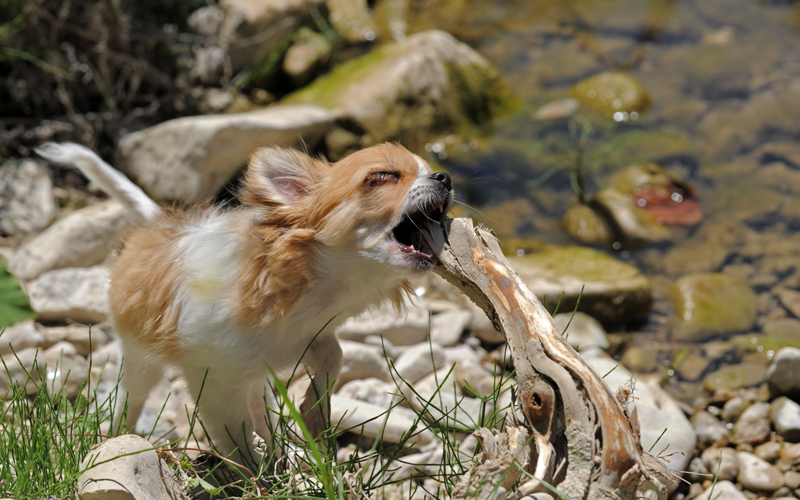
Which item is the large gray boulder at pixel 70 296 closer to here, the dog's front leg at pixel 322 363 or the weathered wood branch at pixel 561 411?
the dog's front leg at pixel 322 363

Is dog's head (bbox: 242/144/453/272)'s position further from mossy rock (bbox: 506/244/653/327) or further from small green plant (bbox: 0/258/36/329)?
mossy rock (bbox: 506/244/653/327)

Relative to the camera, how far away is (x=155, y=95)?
708 centimetres

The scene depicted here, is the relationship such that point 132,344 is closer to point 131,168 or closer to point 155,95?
point 131,168

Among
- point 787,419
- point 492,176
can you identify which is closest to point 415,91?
point 492,176

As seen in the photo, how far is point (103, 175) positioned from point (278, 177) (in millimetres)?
1480

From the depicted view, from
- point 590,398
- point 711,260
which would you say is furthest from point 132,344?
point 711,260

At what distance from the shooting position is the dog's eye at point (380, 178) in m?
2.89

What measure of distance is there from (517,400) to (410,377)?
2.16 m

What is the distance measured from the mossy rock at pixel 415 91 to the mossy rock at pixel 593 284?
235 centimetres

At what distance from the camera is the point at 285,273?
114 inches

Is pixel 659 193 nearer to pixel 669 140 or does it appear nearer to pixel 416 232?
pixel 669 140

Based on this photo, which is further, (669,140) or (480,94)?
(480,94)

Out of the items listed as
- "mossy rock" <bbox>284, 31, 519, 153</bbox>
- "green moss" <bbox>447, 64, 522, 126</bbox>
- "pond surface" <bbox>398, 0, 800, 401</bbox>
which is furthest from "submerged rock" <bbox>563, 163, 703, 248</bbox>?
"mossy rock" <bbox>284, 31, 519, 153</bbox>

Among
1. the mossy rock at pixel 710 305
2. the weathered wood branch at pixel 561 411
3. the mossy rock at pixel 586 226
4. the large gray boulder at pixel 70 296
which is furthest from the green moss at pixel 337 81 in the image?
the weathered wood branch at pixel 561 411
